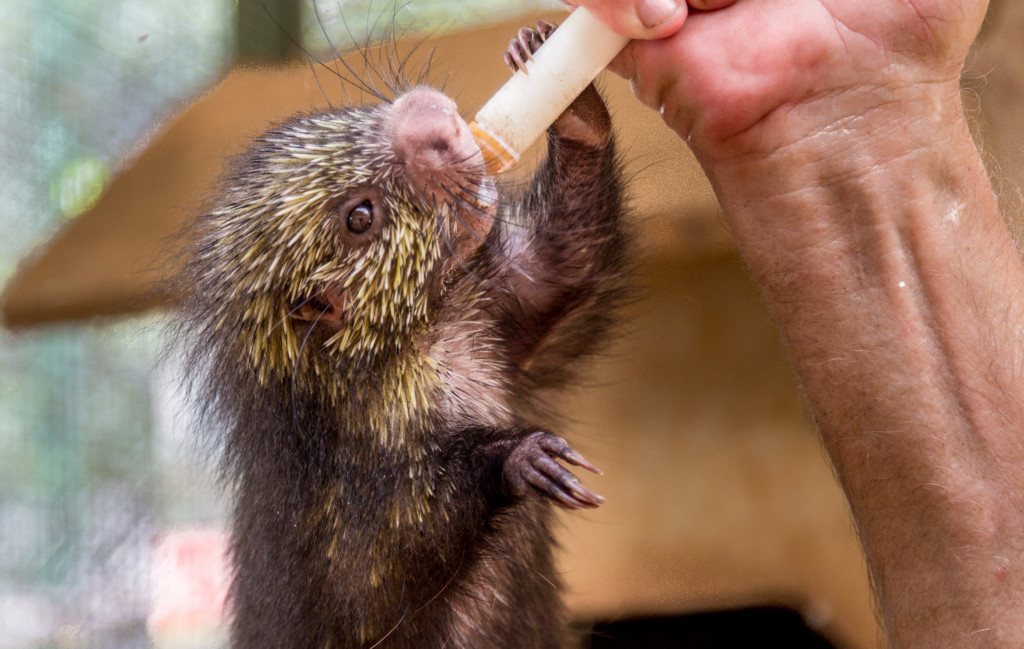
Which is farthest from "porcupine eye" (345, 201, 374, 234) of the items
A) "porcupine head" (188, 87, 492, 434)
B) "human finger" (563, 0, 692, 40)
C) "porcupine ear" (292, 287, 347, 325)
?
"human finger" (563, 0, 692, 40)

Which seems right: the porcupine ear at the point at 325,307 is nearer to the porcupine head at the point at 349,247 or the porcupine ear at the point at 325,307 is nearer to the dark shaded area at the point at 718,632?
the porcupine head at the point at 349,247

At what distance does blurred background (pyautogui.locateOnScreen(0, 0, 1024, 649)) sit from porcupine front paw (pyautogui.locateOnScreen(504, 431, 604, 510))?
644mm

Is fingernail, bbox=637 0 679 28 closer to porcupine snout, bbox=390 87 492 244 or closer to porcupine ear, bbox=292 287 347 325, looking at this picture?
porcupine snout, bbox=390 87 492 244

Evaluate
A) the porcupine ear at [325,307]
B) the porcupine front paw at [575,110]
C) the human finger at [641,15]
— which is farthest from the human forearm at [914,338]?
the porcupine ear at [325,307]

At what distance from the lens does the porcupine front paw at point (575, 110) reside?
1.34m

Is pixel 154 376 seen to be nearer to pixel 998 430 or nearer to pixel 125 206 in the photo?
pixel 125 206

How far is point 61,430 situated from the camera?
2619mm

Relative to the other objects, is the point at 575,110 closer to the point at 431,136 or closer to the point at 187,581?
the point at 431,136

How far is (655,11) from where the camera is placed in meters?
1.13

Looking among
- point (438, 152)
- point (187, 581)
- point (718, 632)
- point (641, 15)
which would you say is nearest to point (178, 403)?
point (187, 581)

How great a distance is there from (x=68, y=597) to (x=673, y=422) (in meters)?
1.92

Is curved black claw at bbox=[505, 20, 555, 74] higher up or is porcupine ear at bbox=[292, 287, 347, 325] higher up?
curved black claw at bbox=[505, 20, 555, 74]

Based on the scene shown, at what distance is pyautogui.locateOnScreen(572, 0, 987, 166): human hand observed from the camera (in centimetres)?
114

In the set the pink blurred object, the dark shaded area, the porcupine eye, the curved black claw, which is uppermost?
the curved black claw
